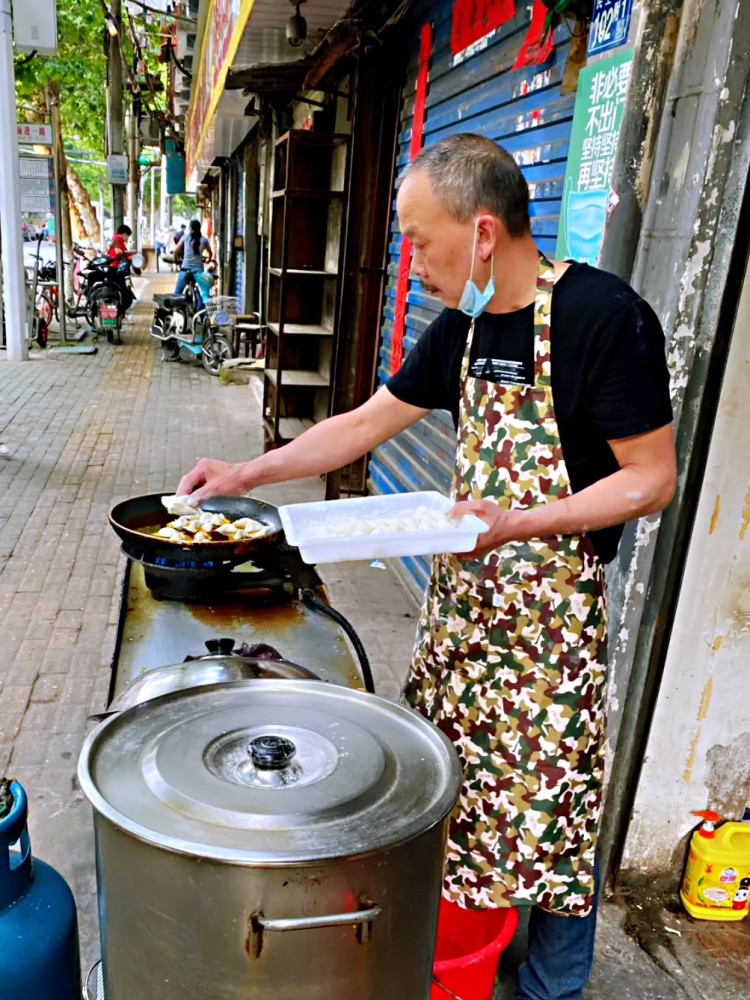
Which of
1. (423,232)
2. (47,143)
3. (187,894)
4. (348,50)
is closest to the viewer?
(187,894)

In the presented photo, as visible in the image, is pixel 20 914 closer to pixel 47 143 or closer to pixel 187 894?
pixel 187 894

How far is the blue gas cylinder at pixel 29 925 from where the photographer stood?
5.50 feet

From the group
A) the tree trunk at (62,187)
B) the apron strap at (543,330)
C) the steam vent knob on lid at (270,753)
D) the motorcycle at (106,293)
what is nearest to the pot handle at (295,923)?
the steam vent knob on lid at (270,753)

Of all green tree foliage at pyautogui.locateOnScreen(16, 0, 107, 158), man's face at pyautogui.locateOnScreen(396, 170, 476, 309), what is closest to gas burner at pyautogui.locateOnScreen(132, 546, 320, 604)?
man's face at pyautogui.locateOnScreen(396, 170, 476, 309)

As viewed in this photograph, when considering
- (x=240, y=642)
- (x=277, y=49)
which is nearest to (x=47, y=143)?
(x=277, y=49)

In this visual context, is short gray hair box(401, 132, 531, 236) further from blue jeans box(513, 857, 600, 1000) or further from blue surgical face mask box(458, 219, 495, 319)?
blue jeans box(513, 857, 600, 1000)

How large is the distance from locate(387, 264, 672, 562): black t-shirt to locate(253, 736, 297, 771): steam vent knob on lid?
0.82m

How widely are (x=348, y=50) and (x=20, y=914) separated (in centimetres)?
537

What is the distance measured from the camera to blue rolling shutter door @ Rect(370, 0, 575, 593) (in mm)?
3234

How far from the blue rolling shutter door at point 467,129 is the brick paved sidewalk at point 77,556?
2.79 feet

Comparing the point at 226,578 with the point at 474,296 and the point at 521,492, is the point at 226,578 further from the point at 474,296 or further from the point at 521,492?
the point at 474,296

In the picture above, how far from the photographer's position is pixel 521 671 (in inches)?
74.7

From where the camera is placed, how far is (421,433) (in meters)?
4.97

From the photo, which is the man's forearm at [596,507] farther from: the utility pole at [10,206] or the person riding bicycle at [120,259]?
the person riding bicycle at [120,259]
